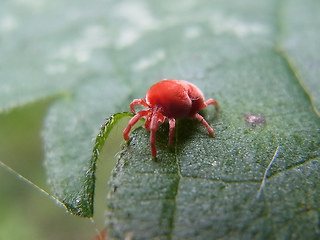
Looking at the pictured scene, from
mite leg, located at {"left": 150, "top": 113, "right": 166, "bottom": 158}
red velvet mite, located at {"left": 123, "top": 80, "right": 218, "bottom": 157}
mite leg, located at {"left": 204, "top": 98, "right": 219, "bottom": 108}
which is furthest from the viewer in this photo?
mite leg, located at {"left": 204, "top": 98, "right": 219, "bottom": 108}

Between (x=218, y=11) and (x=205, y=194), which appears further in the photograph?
(x=218, y=11)

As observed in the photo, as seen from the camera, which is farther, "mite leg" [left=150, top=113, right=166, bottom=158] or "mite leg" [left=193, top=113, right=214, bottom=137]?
"mite leg" [left=193, top=113, right=214, bottom=137]

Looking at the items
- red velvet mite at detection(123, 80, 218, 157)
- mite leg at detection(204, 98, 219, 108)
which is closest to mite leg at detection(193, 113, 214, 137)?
red velvet mite at detection(123, 80, 218, 157)

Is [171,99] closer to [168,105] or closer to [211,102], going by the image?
[168,105]

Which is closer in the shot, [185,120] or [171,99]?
[171,99]

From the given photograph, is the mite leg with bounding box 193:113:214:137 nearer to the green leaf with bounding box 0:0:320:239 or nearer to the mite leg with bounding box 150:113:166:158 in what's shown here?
the green leaf with bounding box 0:0:320:239

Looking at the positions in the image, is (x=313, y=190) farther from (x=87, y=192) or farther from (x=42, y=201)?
(x=42, y=201)

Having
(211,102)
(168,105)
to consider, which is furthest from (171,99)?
(211,102)

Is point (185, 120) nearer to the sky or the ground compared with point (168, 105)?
nearer to the ground

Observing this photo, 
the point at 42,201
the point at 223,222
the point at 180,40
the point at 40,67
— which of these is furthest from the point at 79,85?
the point at 223,222

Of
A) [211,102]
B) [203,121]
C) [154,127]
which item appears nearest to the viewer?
[154,127]

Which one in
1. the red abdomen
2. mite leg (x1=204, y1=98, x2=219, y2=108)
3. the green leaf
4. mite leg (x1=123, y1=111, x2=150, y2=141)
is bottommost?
the green leaf
